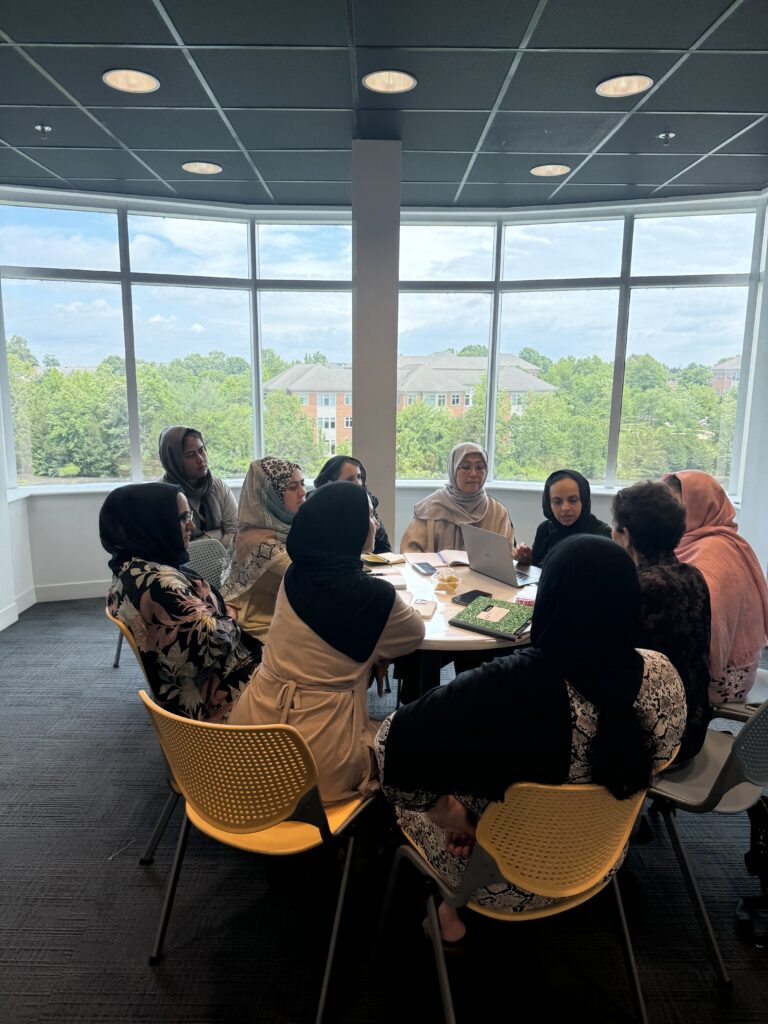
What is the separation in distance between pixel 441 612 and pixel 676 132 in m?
3.10

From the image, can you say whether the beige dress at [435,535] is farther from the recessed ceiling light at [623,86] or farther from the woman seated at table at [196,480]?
the recessed ceiling light at [623,86]

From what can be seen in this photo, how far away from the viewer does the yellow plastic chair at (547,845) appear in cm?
124

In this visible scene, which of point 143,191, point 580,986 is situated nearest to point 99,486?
point 143,191

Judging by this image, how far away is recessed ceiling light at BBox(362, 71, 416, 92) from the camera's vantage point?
2908 mm

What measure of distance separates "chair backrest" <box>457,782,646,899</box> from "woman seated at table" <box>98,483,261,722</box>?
1.06 metres

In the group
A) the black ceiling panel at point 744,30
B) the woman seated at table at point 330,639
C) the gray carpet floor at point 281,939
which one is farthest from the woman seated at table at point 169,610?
the black ceiling panel at point 744,30

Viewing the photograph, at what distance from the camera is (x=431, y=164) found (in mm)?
4082

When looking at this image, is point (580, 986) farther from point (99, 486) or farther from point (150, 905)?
point (99, 486)

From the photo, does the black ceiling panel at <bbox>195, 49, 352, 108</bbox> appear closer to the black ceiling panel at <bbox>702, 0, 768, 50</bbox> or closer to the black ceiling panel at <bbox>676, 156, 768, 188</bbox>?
the black ceiling panel at <bbox>702, 0, 768, 50</bbox>

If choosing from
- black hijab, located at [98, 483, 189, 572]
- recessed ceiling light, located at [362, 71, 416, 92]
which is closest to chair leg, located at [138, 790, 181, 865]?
black hijab, located at [98, 483, 189, 572]

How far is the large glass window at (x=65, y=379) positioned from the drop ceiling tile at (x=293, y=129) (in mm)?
2171

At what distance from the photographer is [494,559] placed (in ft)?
9.05

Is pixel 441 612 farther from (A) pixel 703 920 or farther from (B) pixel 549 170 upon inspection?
(B) pixel 549 170

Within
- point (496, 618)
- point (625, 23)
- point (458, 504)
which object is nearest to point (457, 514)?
point (458, 504)
